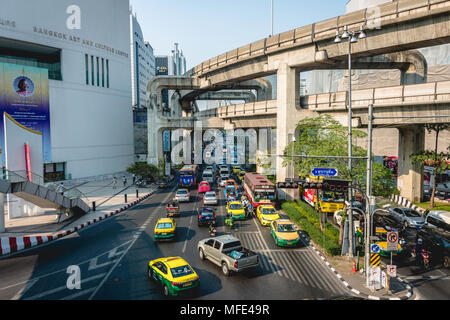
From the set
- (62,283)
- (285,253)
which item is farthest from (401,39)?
(62,283)

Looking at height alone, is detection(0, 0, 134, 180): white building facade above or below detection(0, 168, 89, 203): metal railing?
above

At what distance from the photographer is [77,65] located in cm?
4872

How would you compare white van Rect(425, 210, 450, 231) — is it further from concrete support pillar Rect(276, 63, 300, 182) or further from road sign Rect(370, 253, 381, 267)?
concrete support pillar Rect(276, 63, 300, 182)

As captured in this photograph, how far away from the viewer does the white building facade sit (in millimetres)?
43250

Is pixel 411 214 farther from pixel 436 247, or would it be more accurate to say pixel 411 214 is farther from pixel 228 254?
pixel 228 254

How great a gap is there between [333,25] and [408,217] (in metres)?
18.6

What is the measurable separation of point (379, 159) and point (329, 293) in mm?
45728

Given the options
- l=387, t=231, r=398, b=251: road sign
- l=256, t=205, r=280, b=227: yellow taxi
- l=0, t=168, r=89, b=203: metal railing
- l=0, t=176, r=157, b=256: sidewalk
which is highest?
l=0, t=168, r=89, b=203: metal railing

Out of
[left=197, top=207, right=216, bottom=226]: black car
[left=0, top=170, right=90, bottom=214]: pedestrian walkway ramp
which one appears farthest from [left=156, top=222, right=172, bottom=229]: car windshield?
[left=0, top=170, right=90, bottom=214]: pedestrian walkway ramp

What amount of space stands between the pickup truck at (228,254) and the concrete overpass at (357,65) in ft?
51.6

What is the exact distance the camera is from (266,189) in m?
30.5

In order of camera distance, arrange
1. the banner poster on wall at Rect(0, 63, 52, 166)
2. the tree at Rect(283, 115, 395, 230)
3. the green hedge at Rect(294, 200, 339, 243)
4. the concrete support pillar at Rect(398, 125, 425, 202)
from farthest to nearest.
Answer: the banner poster on wall at Rect(0, 63, 52, 166)
the concrete support pillar at Rect(398, 125, 425, 202)
the green hedge at Rect(294, 200, 339, 243)
the tree at Rect(283, 115, 395, 230)

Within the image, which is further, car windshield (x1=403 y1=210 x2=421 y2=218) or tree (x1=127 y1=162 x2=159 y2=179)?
tree (x1=127 y1=162 x2=159 y2=179)

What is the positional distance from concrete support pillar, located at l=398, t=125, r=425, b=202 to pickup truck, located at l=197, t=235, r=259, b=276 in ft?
87.1
